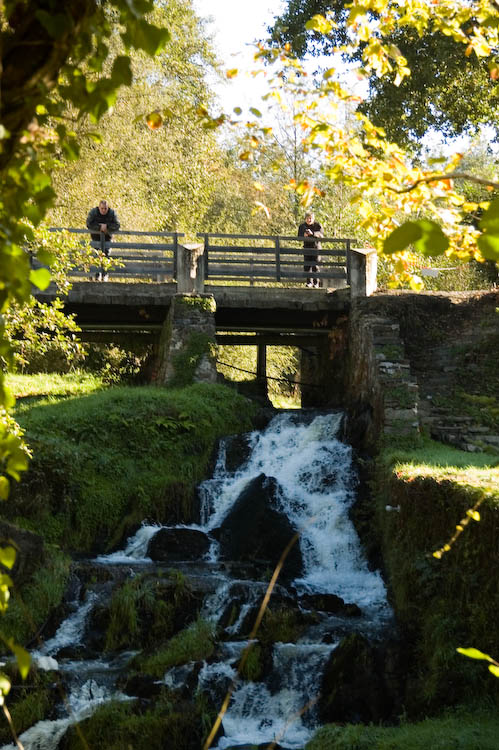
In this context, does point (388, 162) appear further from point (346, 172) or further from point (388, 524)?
point (388, 524)

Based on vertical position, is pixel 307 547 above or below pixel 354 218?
below

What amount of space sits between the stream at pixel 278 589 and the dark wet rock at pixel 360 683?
0.17 meters

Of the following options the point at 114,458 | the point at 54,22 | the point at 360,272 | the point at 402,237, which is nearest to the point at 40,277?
the point at 54,22

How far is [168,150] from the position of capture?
25703 millimetres

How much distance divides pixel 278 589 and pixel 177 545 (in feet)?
6.81

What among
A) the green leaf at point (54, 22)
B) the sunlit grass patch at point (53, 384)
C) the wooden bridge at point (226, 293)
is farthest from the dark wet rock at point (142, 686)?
the wooden bridge at point (226, 293)

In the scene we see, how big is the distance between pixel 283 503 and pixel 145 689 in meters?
5.00

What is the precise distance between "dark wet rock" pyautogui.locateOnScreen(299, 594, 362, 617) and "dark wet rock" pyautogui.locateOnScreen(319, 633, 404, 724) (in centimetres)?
114

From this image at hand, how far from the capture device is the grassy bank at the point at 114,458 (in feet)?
38.7

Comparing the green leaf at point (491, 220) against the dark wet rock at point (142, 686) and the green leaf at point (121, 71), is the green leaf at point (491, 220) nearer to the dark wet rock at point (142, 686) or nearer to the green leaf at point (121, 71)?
the green leaf at point (121, 71)

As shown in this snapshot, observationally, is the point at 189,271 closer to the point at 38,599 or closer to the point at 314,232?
the point at 314,232

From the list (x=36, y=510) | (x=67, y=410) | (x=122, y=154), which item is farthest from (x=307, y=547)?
(x=122, y=154)

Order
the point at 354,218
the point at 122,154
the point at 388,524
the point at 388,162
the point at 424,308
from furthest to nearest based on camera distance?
the point at 354,218 < the point at 122,154 < the point at 424,308 < the point at 388,524 < the point at 388,162

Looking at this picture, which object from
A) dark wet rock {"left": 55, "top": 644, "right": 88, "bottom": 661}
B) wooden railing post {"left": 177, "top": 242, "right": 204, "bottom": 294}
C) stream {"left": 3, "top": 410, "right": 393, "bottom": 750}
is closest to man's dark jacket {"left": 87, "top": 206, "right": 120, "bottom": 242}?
wooden railing post {"left": 177, "top": 242, "right": 204, "bottom": 294}
